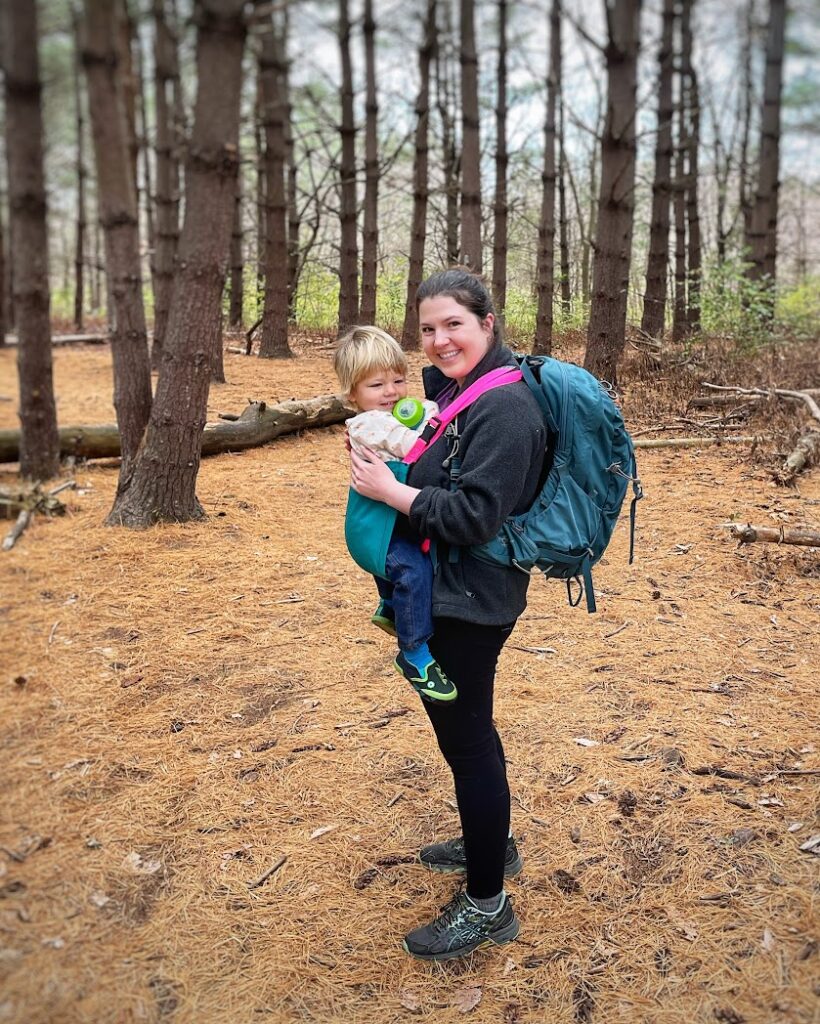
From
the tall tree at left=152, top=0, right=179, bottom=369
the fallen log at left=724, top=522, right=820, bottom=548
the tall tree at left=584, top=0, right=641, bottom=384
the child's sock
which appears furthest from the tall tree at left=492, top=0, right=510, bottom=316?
the child's sock

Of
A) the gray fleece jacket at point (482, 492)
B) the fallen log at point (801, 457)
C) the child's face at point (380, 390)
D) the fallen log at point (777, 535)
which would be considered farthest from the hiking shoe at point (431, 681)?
the fallen log at point (801, 457)

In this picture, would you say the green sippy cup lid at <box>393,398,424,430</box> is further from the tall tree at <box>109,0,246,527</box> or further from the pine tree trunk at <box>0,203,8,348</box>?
the pine tree trunk at <box>0,203,8,348</box>

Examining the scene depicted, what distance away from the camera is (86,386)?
11664mm

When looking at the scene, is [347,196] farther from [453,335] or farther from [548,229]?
[453,335]

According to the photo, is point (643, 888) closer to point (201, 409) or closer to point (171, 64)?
point (201, 409)

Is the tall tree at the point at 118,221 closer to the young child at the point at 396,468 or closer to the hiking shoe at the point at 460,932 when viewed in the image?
the young child at the point at 396,468

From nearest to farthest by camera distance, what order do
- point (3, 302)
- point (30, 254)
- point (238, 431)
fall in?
1. point (30, 254)
2. point (238, 431)
3. point (3, 302)

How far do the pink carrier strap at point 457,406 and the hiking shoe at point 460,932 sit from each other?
138 cm

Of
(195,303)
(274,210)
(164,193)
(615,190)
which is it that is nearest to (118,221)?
(195,303)

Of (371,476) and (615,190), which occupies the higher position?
(615,190)

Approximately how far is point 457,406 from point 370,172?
1292 cm

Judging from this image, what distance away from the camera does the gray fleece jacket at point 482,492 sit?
5.91 ft

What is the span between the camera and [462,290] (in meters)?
1.97

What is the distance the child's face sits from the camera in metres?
2.08
